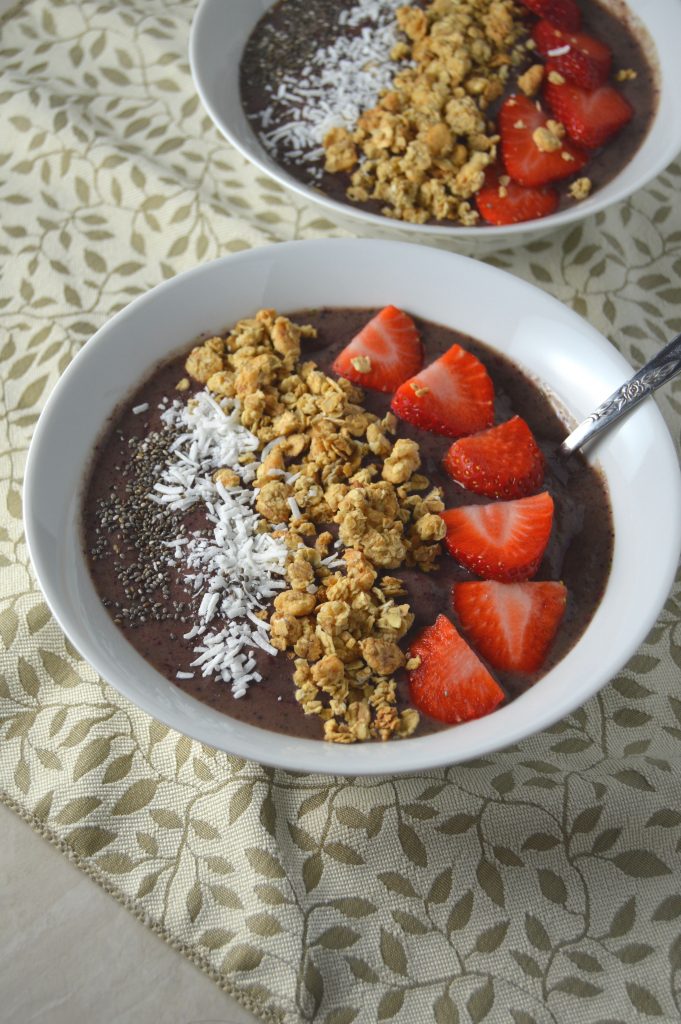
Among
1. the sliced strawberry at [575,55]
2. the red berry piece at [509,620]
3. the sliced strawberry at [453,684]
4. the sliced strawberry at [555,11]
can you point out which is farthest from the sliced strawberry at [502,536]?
the sliced strawberry at [555,11]

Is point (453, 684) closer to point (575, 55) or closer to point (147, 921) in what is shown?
point (147, 921)

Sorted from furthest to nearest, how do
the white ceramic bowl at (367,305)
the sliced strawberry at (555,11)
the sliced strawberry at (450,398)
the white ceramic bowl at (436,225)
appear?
the sliced strawberry at (555,11) < the white ceramic bowl at (436,225) < the sliced strawberry at (450,398) < the white ceramic bowl at (367,305)

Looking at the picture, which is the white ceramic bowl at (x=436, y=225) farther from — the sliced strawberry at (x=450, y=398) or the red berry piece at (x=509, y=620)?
the red berry piece at (x=509, y=620)

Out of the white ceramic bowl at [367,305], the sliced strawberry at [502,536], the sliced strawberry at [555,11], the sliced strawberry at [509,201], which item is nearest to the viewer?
the white ceramic bowl at [367,305]

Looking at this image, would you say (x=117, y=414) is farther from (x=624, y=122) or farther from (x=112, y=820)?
(x=624, y=122)

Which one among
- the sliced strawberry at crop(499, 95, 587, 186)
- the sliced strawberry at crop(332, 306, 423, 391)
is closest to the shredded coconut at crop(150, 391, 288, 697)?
the sliced strawberry at crop(332, 306, 423, 391)

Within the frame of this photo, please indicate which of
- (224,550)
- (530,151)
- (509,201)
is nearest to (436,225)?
(509,201)

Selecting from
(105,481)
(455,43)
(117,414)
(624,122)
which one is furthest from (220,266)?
(624,122)

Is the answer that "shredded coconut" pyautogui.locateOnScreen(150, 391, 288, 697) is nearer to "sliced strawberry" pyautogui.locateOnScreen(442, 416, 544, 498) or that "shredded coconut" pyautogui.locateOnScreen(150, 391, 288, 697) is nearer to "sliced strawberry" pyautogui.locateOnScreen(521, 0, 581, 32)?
"sliced strawberry" pyautogui.locateOnScreen(442, 416, 544, 498)
